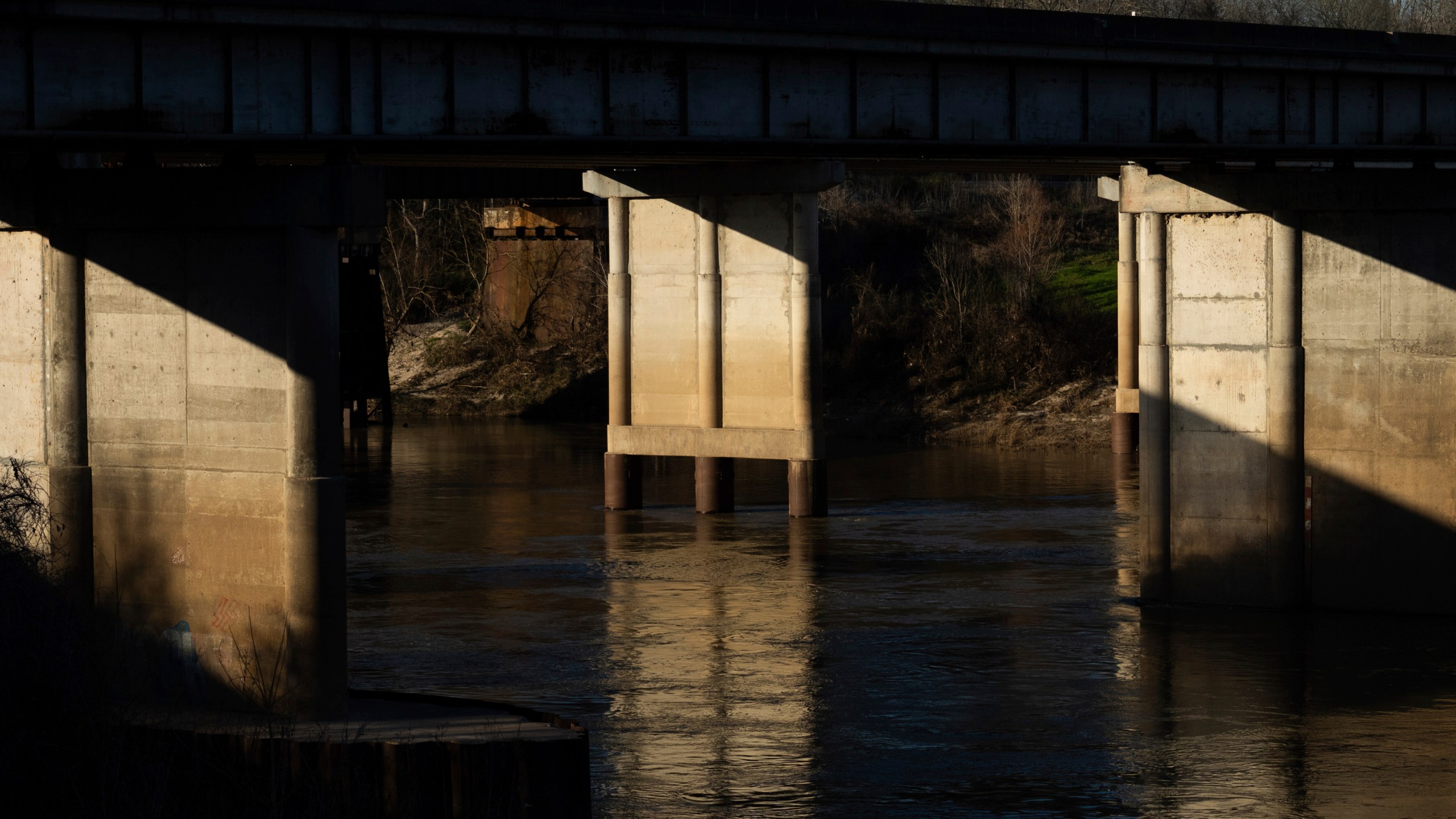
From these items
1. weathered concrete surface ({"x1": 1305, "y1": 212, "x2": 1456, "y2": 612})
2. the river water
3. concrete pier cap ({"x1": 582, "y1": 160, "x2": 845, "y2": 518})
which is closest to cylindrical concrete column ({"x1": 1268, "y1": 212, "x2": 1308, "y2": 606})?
weathered concrete surface ({"x1": 1305, "y1": 212, "x2": 1456, "y2": 612})

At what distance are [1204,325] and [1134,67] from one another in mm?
3475

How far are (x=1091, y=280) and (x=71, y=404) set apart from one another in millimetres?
53932

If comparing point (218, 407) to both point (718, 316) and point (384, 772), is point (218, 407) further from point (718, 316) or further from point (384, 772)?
point (718, 316)

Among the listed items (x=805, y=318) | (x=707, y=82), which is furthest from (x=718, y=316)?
(x=707, y=82)

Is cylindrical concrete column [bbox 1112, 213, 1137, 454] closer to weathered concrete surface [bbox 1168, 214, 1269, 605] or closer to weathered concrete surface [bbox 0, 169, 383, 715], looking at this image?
weathered concrete surface [bbox 1168, 214, 1269, 605]

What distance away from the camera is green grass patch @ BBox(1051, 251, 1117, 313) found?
67.3 meters

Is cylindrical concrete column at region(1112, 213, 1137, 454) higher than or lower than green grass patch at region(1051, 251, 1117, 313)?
lower

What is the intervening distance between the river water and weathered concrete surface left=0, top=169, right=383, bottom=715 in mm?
2957

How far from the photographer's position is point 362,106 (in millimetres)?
18859

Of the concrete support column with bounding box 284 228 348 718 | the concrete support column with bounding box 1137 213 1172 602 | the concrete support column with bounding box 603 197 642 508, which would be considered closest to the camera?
the concrete support column with bounding box 284 228 348 718

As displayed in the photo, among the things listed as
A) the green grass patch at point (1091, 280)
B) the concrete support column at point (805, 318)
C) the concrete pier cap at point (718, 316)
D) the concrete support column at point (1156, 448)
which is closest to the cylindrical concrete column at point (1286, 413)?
the concrete support column at point (1156, 448)

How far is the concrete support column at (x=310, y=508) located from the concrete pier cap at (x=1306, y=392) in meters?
12.2

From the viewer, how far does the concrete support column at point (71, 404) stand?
64.2 ft

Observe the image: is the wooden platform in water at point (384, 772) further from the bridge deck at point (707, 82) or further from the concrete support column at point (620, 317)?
the concrete support column at point (620, 317)
